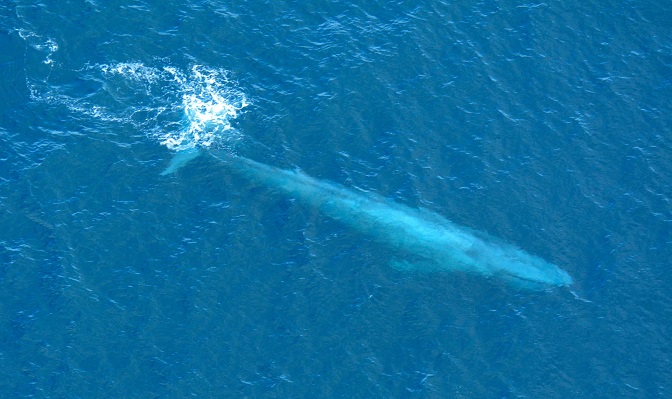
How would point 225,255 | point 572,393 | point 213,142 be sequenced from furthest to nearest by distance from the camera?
point 213,142 → point 225,255 → point 572,393

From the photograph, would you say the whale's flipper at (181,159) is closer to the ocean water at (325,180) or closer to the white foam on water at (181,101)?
the white foam on water at (181,101)

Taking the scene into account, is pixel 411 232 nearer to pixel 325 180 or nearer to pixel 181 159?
pixel 325 180

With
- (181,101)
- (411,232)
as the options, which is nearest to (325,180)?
(411,232)

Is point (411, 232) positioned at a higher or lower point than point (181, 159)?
lower

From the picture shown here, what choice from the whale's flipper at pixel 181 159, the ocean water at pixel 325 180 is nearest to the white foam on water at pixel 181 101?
the ocean water at pixel 325 180

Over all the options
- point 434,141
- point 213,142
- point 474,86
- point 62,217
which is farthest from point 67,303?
point 474,86

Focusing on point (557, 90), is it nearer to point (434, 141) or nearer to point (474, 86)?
point (474, 86)
